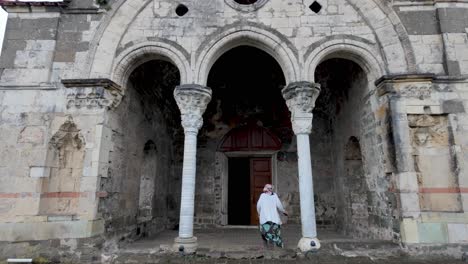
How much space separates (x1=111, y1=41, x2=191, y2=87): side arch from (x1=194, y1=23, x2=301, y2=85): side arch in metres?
0.28

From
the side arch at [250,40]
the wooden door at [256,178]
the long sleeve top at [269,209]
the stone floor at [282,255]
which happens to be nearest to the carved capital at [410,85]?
the side arch at [250,40]

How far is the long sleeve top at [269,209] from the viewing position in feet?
16.9

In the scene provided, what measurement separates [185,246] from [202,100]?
8.57ft

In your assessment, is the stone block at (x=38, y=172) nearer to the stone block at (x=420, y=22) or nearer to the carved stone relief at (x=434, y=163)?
the carved stone relief at (x=434, y=163)

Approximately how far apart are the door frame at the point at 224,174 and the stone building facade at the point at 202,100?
212 cm

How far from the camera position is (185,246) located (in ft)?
16.2

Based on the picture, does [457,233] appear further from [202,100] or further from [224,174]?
[224,174]

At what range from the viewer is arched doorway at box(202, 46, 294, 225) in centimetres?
842

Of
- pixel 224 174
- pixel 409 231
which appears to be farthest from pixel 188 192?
pixel 409 231

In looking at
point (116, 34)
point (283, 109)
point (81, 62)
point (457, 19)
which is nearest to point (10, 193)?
point (81, 62)

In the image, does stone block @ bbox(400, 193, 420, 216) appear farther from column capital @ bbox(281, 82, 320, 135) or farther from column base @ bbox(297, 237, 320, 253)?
column capital @ bbox(281, 82, 320, 135)

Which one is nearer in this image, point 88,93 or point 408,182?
point 408,182

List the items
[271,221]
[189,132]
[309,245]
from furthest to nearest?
1. [189,132]
2. [271,221]
3. [309,245]

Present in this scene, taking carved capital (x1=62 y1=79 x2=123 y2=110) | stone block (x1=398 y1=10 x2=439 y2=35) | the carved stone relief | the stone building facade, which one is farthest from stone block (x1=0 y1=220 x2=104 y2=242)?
stone block (x1=398 y1=10 x2=439 y2=35)
